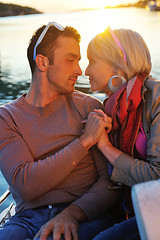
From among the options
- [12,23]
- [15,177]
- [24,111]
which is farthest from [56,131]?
[12,23]

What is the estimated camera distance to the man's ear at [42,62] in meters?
2.06

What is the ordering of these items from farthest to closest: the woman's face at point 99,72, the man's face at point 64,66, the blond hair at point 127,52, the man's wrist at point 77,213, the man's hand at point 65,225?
the man's face at point 64,66, the woman's face at point 99,72, the blond hair at point 127,52, the man's wrist at point 77,213, the man's hand at point 65,225

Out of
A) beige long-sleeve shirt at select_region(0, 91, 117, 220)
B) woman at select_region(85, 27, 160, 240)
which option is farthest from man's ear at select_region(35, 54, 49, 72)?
woman at select_region(85, 27, 160, 240)

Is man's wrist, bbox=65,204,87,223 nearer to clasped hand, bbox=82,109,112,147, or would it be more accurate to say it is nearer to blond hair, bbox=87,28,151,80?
clasped hand, bbox=82,109,112,147

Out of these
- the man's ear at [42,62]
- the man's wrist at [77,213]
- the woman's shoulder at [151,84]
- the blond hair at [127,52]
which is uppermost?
the blond hair at [127,52]

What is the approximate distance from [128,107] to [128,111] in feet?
0.14

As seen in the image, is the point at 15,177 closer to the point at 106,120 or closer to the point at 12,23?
the point at 106,120

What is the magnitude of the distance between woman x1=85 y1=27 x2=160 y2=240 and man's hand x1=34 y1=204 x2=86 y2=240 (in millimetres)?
282

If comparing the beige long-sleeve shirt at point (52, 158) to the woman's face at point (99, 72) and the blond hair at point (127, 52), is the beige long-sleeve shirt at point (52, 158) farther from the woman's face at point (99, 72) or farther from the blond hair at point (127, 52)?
the blond hair at point (127, 52)

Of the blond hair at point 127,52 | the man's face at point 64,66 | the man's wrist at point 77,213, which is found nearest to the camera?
the man's wrist at point 77,213

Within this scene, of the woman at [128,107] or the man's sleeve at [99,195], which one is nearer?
the woman at [128,107]

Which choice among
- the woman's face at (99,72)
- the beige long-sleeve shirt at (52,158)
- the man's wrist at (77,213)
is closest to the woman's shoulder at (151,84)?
the woman's face at (99,72)

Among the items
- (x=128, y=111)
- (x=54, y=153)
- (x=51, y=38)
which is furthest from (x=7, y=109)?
(x=128, y=111)

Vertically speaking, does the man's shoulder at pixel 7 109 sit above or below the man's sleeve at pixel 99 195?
above
